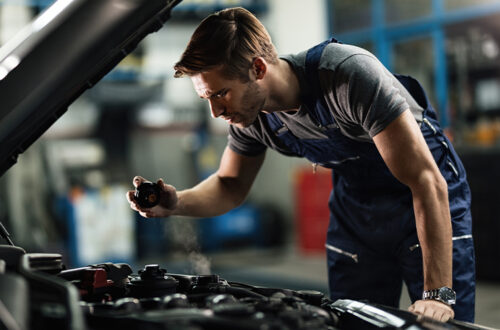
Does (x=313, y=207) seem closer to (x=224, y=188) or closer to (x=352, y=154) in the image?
(x=224, y=188)

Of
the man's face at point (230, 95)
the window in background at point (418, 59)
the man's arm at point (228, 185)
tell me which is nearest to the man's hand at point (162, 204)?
the man's arm at point (228, 185)

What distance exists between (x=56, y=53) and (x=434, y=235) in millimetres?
803

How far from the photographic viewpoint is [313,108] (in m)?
1.47

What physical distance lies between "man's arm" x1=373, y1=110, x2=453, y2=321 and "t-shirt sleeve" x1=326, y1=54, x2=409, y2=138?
0.08ft

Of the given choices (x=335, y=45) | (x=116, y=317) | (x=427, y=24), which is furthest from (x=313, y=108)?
(x=427, y=24)

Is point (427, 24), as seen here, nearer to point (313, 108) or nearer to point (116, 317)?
point (313, 108)

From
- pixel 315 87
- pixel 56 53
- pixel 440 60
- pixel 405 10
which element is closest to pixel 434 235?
pixel 315 87

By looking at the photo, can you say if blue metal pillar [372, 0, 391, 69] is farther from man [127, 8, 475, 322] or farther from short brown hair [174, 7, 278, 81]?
short brown hair [174, 7, 278, 81]

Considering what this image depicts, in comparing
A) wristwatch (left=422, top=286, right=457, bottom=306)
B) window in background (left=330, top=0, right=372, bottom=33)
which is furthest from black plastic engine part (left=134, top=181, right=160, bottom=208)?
window in background (left=330, top=0, right=372, bottom=33)

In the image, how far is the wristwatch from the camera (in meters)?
1.22

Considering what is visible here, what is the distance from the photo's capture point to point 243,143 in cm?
178

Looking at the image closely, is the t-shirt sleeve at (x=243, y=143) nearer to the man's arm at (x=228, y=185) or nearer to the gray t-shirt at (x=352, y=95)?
the man's arm at (x=228, y=185)

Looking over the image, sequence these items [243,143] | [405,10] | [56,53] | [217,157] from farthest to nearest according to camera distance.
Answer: [217,157] < [405,10] < [243,143] < [56,53]

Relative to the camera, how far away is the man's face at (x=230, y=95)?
1.33 m
